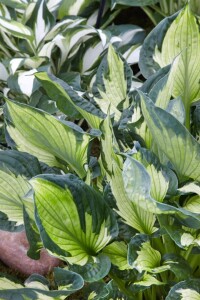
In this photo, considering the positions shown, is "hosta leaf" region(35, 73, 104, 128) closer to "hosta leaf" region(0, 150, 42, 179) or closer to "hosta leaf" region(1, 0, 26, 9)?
"hosta leaf" region(0, 150, 42, 179)

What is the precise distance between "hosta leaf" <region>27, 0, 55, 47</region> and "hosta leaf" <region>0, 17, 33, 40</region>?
0.40 feet

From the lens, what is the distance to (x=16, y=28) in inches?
71.7

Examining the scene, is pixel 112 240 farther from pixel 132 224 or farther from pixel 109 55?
pixel 109 55

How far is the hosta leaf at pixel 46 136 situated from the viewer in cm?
111

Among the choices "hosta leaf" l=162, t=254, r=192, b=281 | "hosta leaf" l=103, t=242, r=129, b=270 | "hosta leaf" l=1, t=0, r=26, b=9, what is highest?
"hosta leaf" l=1, t=0, r=26, b=9

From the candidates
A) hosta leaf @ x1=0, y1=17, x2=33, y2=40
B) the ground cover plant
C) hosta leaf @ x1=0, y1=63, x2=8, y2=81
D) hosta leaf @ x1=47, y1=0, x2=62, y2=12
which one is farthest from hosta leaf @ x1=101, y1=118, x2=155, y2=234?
hosta leaf @ x1=47, y1=0, x2=62, y2=12

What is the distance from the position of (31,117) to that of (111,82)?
268 mm

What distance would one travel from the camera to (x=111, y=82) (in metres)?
1.31

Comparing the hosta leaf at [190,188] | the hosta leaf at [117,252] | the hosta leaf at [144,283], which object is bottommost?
the hosta leaf at [117,252]

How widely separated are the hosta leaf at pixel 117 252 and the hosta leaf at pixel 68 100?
0.85 ft

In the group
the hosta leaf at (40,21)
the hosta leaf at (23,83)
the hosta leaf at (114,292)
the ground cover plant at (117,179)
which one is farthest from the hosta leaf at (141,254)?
the hosta leaf at (40,21)

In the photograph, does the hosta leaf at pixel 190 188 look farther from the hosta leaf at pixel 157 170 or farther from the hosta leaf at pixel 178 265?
the hosta leaf at pixel 178 265

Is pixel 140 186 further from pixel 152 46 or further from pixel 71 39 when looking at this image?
pixel 71 39

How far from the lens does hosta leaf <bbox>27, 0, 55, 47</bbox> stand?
6.33 ft
